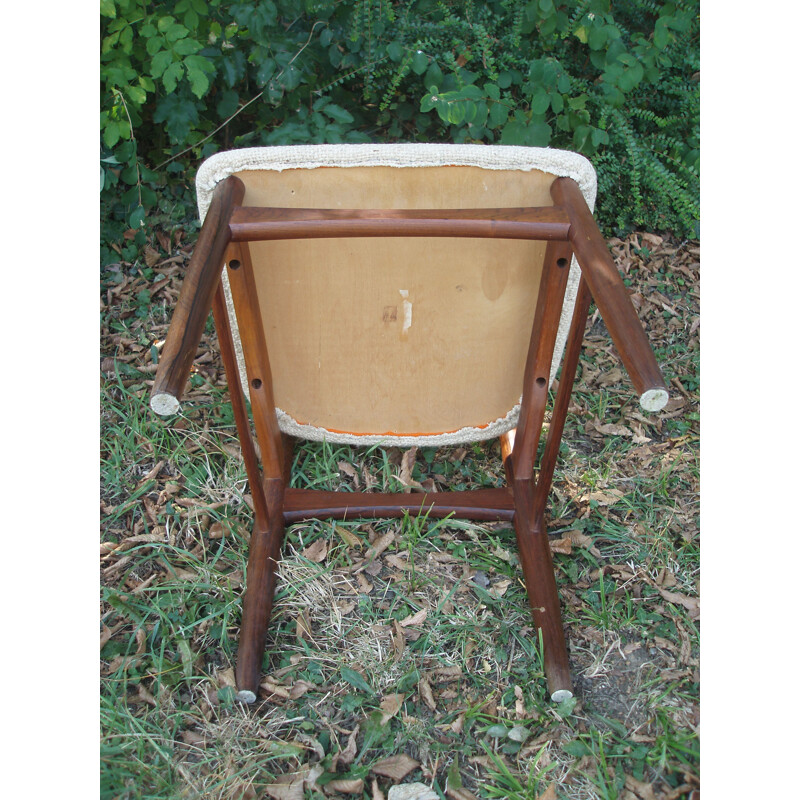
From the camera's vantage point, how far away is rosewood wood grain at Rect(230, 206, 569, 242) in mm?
1215

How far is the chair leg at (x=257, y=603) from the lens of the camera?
4.96ft

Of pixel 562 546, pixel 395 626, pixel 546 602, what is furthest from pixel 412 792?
pixel 562 546

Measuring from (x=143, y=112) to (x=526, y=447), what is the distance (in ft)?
6.37

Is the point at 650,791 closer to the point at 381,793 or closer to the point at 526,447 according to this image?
the point at 381,793

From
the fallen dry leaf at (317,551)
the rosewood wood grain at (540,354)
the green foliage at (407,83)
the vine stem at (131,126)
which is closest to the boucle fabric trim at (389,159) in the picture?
the rosewood wood grain at (540,354)

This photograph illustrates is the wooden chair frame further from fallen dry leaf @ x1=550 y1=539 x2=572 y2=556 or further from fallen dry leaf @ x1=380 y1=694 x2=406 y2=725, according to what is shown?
fallen dry leaf @ x1=380 y1=694 x2=406 y2=725

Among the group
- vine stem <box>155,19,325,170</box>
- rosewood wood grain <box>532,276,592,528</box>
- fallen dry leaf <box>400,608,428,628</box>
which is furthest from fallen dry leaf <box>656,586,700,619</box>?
vine stem <box>155,19,325,170</box>

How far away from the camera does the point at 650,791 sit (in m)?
1.38

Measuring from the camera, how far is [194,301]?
1.05 meters

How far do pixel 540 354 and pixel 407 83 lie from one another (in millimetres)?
1493

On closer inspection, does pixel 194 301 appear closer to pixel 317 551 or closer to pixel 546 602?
pixel 317 551

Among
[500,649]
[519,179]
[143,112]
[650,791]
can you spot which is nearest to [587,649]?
[500,649]

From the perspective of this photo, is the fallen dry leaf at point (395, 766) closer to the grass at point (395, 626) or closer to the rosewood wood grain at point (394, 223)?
the grass at point (395, 626)

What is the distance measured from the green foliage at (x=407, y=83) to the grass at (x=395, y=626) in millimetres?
849
